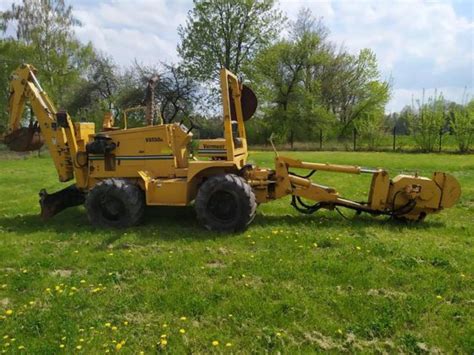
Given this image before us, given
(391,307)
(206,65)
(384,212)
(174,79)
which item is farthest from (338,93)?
(391,307)

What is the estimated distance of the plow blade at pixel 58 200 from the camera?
849 centimetres

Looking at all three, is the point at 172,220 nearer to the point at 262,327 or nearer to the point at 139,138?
the point at 139,138

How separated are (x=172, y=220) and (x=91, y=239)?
5.22 feet

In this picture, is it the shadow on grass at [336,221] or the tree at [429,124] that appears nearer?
the shadow on grass at [336,221]

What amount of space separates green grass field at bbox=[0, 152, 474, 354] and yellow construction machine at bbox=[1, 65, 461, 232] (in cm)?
37

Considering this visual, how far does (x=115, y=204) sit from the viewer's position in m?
7.64

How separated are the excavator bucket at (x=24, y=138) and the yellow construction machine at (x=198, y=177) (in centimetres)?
59

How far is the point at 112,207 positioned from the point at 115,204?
7cm

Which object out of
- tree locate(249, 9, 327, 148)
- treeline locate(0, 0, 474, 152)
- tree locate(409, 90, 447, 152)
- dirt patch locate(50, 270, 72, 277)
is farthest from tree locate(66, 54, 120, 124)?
dirt patch locate(50, 270, 72, 277)

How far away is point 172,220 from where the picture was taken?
8.23m

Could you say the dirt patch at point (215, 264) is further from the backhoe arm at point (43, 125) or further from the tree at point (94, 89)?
the tree at point (94, 89)

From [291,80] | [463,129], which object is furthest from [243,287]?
[291,80]

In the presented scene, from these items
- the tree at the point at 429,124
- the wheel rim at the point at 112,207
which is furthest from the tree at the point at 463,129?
the wheel rim at the point at 112,207

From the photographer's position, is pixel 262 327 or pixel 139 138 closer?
pixel 262 327
